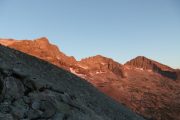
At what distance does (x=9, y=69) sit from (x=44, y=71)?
10037 millimetres

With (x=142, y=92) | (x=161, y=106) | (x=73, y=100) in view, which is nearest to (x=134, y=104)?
(x=161, y=106)

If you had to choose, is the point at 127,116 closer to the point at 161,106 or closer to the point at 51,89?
the point at 51,89

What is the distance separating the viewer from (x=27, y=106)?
922 inches

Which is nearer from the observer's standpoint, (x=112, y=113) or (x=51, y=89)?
(x=51, y=89)

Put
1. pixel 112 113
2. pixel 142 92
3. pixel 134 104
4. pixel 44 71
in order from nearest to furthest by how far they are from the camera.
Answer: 1. pixel 44 71
2. pixel 112 113
3. pixel 134 104
4. pixel 142 92

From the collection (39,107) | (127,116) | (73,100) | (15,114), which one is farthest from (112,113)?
(15,114)

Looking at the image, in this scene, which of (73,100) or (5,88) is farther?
(73,100)

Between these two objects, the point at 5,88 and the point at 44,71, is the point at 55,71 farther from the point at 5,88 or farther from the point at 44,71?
the point at 5,88

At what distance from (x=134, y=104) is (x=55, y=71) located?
4760 inches

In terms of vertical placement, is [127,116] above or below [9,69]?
below

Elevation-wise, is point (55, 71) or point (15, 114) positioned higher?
point (55, 71)

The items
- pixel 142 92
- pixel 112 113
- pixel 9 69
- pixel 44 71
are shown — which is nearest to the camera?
pixel 9 69

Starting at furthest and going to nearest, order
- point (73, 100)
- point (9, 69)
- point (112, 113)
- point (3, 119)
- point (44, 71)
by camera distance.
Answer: point (112, 113), point (44, 71), point (73, 100), point (9, 69), point (3, 119)

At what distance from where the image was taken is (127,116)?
42219mm
